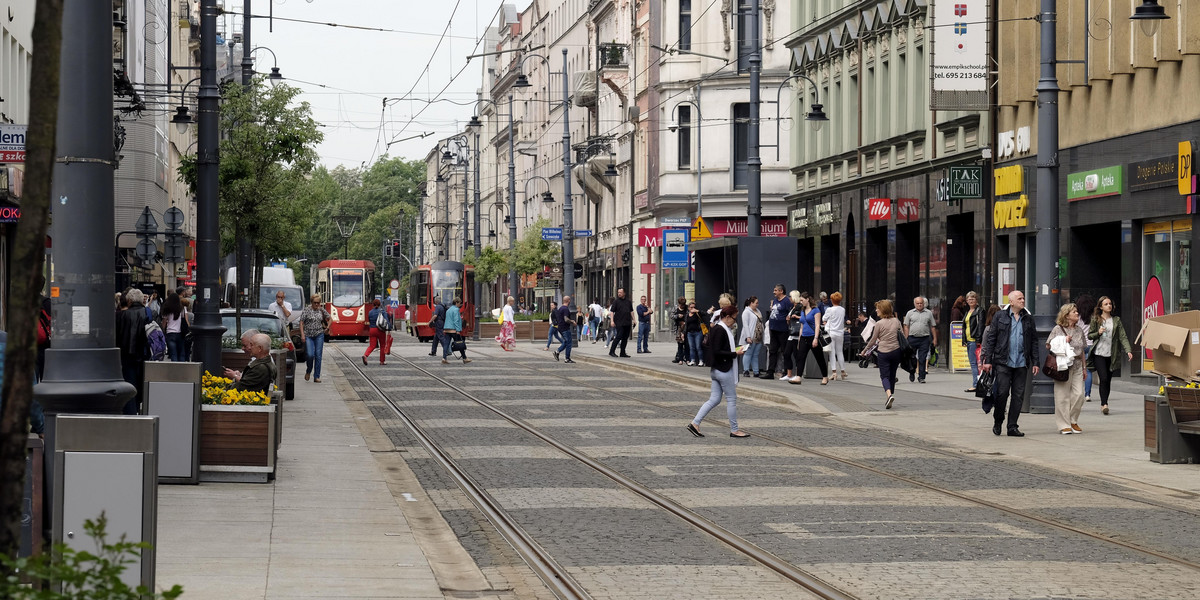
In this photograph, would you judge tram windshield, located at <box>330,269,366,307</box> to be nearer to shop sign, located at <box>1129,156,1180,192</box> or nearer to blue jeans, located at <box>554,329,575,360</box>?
blue jeans, located at <box>554,329,575,360</box>

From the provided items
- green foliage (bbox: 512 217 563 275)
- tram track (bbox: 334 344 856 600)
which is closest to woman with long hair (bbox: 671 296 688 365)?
tram track (bbox: 334 344 856 600)

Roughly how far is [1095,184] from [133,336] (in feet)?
54.0

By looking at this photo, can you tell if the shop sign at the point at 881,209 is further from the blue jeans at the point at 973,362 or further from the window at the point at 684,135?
the window at the point at 684,135

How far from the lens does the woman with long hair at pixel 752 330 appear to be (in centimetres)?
3306

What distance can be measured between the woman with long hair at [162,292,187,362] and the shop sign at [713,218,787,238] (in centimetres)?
3252

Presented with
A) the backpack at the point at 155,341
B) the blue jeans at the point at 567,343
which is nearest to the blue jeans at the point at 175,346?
the backpack at the point at 155,341

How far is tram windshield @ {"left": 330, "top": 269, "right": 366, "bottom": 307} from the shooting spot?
6875 cm

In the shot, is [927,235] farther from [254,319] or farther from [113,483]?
[113,483]

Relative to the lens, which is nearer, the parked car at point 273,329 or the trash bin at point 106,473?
the trash bin at point 106,473

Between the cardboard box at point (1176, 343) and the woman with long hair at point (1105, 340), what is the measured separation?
4.53 meters

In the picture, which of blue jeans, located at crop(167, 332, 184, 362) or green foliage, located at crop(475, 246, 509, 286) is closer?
blue jeans, located at crop(167, 332, 184, 362)

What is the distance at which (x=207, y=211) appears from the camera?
727 inches

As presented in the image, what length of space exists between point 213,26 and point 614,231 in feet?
182

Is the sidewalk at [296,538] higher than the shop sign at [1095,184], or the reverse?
the shop sign at [1095,184]
